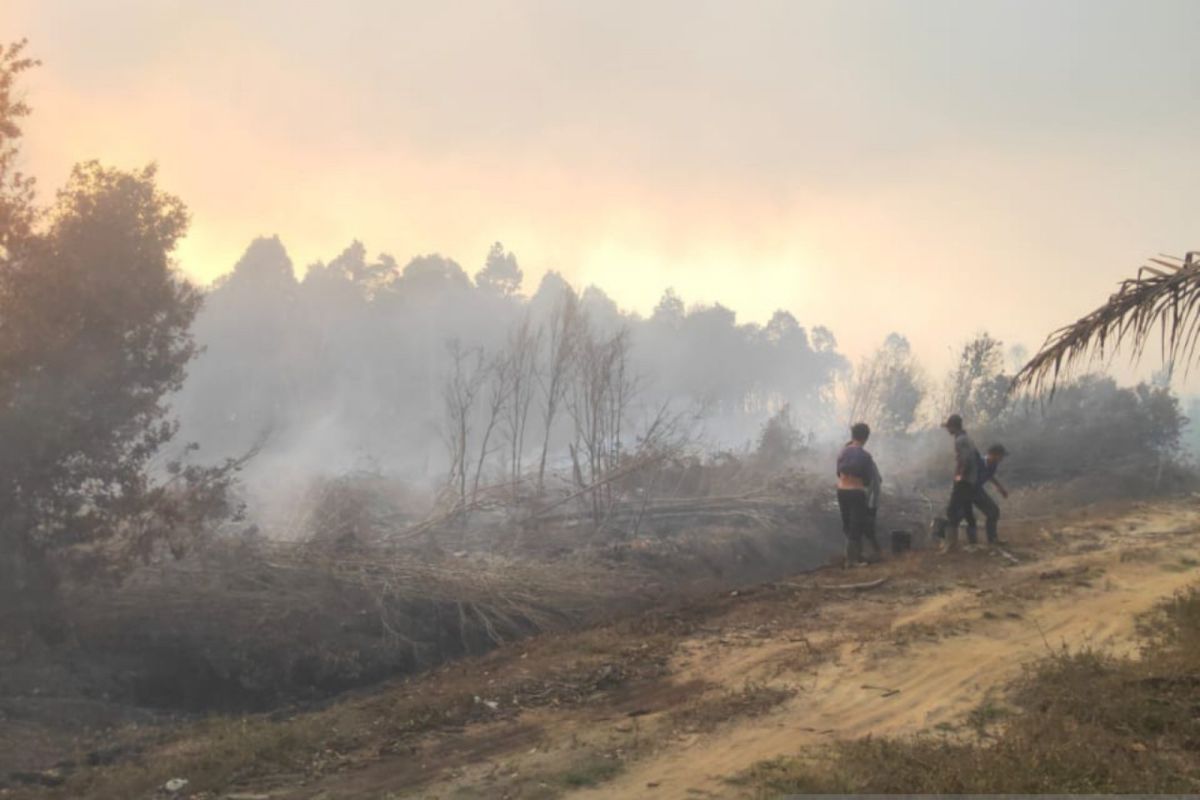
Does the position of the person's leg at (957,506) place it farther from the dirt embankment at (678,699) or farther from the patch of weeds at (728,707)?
the patch of weeds at (728,707)

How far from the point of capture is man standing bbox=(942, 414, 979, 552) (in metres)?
10.9

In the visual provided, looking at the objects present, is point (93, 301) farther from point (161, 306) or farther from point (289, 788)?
point (289, 788)

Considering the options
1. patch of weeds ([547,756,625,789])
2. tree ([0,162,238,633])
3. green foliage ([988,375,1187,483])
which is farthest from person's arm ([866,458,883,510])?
green foliage ([988,375,1187,483])

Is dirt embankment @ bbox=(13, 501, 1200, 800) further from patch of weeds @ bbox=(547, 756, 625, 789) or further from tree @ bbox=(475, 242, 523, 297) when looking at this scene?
tree @ bbox=(475, 242, 523, 297)

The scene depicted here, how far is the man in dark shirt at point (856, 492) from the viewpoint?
10.7 metres

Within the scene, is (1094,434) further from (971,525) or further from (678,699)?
(678,699)

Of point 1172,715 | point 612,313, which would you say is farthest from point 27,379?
point 612,313

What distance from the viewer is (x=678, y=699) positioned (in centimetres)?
613

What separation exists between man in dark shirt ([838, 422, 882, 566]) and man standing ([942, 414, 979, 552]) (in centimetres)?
107

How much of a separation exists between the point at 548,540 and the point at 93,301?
800cm

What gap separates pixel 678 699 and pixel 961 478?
641 cm

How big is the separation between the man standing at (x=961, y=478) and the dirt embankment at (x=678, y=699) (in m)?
1.49

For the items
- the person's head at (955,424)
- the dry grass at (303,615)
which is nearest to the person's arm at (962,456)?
the person's head at (955,424)

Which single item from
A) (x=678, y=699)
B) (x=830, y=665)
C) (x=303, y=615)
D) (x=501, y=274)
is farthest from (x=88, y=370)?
(x=501, y=274)
